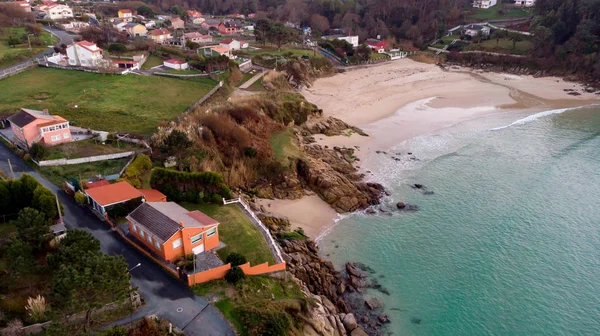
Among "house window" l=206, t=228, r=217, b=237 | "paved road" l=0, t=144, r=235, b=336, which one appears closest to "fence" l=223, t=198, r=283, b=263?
"house window" l=206, t=228, r=217, b=237

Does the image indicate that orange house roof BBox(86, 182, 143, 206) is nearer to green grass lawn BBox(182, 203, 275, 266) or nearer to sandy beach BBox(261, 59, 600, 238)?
green grass lawn BBox(182, 203, 275, 266)

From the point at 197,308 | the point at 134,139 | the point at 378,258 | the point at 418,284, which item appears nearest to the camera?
the point at 197,308

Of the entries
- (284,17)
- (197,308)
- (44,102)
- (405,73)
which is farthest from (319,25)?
(197,308)

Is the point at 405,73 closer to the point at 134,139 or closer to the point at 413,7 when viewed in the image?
the point at 413,7

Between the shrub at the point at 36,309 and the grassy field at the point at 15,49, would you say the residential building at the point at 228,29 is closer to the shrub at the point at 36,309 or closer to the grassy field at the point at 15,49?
the grassy field at the point at 15,49

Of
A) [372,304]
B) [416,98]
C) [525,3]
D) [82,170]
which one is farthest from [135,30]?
[525,3]
